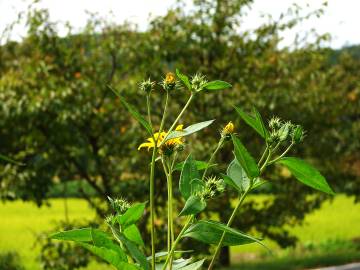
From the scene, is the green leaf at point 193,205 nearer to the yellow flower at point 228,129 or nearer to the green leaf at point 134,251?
the green leaf at point 134,251

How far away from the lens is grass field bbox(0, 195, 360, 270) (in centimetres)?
1247

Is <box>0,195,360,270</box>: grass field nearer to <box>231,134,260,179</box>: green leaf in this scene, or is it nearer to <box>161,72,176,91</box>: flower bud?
<box>161,72,176,91</box>: flower bud

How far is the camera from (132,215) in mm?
1333

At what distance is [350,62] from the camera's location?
572 inches

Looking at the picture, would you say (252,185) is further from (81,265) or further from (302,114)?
(302,114)

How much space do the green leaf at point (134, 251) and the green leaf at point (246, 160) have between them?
223mm

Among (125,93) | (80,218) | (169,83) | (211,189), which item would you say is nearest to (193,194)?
(211,189)

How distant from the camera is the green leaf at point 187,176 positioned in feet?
4.35

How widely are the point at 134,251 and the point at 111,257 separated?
0.04 m

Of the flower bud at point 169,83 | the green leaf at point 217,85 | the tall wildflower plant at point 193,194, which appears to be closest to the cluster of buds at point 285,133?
the tall wildflower plant at point 193,194

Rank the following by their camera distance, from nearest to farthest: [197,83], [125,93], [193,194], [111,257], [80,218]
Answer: [111,257] → [193,194] → [197,83] → [125,93] → [80,218]

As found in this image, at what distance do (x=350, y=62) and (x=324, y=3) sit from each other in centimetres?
685

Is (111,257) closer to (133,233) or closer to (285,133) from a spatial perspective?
(133,233)

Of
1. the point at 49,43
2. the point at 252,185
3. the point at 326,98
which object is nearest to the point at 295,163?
the point at 252,185
